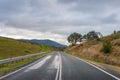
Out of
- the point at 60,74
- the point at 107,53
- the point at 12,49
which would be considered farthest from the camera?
the point at 12,49

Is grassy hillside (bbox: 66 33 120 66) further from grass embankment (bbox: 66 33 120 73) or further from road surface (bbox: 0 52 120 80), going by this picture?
road surface (bbox: 0 52 120 80)

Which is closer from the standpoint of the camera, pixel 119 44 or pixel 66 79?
pixel 66 79

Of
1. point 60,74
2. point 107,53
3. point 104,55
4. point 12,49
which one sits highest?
point 12,49

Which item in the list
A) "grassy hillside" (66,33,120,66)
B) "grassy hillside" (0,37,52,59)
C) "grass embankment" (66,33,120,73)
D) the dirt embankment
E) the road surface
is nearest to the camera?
the road surface

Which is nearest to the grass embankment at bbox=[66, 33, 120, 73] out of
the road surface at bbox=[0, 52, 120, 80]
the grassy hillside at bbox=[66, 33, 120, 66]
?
the grassy hillside at bbox=[66, 33, 120, 66]

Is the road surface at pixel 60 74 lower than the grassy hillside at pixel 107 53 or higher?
lower

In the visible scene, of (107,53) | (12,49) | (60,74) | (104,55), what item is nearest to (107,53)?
(107,53)

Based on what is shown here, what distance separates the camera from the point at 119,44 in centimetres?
5975

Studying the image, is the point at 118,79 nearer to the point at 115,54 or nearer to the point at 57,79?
the point at 57,79

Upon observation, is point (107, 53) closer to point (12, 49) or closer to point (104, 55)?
point (104, 55)

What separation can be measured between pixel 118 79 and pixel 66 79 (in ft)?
10.1

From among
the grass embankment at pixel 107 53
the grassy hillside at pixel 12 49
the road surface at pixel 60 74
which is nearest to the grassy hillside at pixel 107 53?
the grass embankment at pixel 107 53

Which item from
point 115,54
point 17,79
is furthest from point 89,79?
point 115,54

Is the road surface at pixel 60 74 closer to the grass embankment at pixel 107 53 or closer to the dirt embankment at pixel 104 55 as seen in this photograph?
the grass embankment at pixel 107 53
